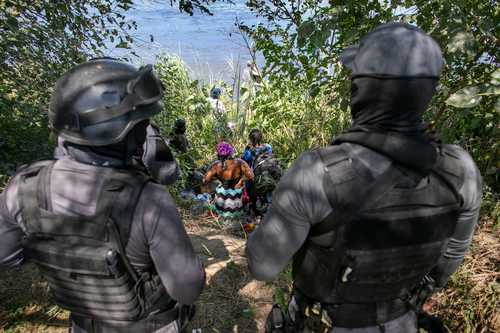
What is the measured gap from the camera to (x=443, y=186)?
119cm

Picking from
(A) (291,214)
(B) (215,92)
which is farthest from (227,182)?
(A) (291,214)

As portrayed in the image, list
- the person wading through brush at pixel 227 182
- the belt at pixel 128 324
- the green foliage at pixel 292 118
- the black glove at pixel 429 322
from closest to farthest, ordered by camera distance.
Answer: the belt at pixel 128 324 → the black glove at pixel 429 322 → the person wading through brush at pixel 227 182 → the green foliage at pixel 292 118

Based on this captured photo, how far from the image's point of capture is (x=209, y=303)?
2.74 metres

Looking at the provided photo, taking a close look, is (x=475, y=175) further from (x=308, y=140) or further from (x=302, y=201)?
(x=308, y=140)

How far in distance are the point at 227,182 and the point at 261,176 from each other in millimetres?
493

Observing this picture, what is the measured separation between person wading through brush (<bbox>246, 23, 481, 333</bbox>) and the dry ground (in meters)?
1.46

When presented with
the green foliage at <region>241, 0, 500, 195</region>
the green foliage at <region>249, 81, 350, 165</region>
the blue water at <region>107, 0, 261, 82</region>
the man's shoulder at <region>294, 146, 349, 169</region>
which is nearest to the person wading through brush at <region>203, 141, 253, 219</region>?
the green foliage at <region>249, 81, 350, 165</region>

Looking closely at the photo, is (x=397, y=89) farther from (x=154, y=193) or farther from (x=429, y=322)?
(x=429, y=322)

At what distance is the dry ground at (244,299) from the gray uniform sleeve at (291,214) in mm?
1549

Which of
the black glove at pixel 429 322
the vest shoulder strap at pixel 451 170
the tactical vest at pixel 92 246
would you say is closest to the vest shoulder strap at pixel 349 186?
the vest shoulder strap at pixel 451 170

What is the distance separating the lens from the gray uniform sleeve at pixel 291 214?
112 centimetres

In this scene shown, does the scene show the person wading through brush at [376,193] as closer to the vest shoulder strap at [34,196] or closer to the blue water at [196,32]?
the vest shoulder strap at [34,196]

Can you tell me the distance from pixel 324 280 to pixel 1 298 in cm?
261

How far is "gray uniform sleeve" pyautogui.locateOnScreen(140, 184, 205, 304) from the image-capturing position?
3.95ft
